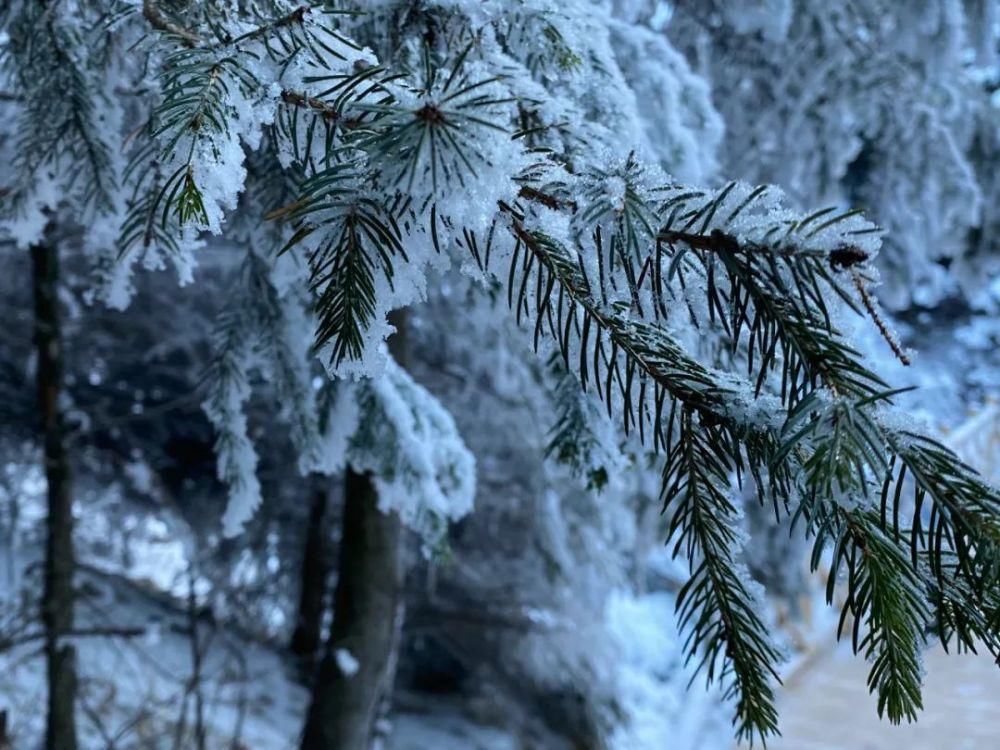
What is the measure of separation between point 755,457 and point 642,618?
6.32 meters

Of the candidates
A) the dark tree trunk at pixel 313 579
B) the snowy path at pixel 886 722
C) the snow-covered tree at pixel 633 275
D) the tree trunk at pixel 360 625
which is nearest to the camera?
the snow-covered tree at pixel 633 275

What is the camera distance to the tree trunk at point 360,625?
2803 millimetres

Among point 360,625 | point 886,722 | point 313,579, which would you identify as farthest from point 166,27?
point 886,722

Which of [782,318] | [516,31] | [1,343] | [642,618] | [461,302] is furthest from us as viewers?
[642,618]

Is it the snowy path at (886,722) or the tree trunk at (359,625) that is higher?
the tree trunk at (359,625)

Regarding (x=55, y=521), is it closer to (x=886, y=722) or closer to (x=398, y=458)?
(x=398, y=458)

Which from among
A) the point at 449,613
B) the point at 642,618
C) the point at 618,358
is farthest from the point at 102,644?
the point at 618,358

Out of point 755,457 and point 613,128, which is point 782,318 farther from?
point 613,128

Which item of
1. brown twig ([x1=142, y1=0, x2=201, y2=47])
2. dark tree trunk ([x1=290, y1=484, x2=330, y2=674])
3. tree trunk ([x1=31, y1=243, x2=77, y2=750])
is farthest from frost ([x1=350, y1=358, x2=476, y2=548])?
dark tree trunk ([x1=290, y1=484, x2=330, y2=674])

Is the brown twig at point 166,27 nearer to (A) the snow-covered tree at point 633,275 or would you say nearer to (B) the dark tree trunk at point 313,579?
(A) the snow-covered tree at point 633,275

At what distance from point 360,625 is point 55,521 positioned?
136cm

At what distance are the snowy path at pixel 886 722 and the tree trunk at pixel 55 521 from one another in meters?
3.42

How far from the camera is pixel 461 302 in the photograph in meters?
3.11

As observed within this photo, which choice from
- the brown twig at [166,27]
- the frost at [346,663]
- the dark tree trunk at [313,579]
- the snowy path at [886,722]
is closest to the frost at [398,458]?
the frost at [346,663]
